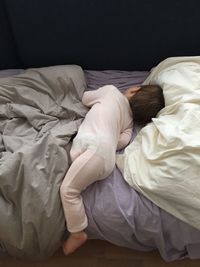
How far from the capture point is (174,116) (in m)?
1.30

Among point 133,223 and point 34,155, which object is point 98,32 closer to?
point 34,155

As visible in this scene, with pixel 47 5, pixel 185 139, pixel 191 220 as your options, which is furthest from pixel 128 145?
pixel 47 5

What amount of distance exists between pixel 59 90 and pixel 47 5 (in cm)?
34

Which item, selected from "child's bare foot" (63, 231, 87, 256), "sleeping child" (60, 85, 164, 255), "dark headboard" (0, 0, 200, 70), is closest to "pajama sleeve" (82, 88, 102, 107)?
"sleeping child" (60, 85, 164, 255)

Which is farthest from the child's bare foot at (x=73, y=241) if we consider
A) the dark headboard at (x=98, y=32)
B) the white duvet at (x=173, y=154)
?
the dark headboard at (x=98, y=32)

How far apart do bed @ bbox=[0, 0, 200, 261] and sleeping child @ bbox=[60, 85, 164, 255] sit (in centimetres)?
3

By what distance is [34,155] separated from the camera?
1235mm

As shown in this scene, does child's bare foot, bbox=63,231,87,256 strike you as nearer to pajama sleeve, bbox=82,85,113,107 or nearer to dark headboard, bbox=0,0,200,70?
pajama sleeve, bbox=82,85,113,107

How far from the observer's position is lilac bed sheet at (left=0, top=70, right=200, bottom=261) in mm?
1193

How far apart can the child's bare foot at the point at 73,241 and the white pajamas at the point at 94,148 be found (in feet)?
0.11

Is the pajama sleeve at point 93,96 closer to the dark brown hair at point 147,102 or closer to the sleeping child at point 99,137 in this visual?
the sleeping child at point 99,137

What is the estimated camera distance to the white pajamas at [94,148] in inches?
47.3

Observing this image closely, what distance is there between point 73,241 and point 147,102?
56cm

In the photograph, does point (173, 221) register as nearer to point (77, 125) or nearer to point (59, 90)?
point (77, 125)
